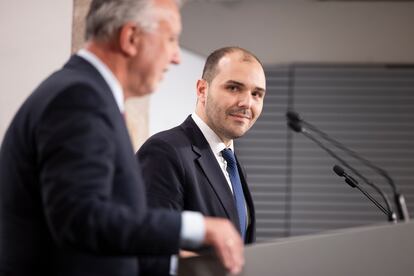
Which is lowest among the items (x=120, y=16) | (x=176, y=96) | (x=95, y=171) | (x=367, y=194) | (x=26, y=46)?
(x=95, y=171)

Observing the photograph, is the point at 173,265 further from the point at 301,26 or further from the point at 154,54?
the point at 301,26

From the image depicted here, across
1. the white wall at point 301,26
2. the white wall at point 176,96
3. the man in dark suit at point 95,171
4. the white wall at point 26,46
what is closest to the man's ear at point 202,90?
the white wall at point 26,46

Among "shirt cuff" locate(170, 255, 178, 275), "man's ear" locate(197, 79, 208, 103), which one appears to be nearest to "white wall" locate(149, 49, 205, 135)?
"man's ear" locate(197, 79, 208, 103)

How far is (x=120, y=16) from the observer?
1.55m

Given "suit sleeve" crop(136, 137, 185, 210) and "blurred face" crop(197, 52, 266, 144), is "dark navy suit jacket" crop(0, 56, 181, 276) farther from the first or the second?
"blurred face" crop(197, 52, 266, 144)

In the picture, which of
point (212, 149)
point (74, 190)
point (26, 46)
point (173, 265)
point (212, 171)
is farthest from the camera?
point (26, 46)

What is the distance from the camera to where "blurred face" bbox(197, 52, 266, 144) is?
2873 mm

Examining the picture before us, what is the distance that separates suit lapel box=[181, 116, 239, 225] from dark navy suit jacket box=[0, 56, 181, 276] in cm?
108

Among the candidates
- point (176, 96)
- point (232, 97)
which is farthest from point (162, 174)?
point (176, 96)

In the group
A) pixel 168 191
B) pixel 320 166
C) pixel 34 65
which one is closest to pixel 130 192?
pixel 168 191

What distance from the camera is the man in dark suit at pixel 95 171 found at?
1396 millimetres

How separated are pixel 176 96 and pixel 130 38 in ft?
13.1

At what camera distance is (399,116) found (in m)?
7.15

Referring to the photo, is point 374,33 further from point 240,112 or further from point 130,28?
point 130,28
